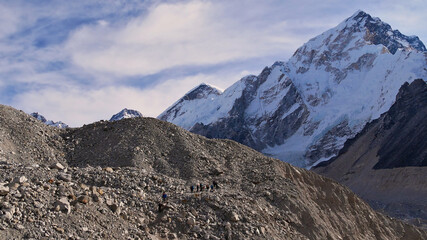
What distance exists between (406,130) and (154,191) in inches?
4391

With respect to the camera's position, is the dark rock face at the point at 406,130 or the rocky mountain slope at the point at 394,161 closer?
the rocky mountain slope at the point at 394,161

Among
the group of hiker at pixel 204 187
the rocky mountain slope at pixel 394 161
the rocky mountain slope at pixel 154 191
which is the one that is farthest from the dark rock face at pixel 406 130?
the group of hiker at pixel 204 187

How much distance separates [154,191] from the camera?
74.3 ft

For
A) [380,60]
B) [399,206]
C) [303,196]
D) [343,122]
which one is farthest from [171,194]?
[380,60]

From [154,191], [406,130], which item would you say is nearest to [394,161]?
[406,130]

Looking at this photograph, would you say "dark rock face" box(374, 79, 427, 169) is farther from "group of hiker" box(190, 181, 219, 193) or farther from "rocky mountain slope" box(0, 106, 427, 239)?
"group of hiker" box(190, 181, 219, 193)

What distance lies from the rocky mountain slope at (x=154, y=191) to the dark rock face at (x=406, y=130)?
2994 inches

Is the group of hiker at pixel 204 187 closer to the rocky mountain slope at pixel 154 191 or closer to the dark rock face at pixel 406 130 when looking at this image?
the rocky mountain slope at pixel 154 191

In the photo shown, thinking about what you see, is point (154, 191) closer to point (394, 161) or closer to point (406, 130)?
point (394, 161)

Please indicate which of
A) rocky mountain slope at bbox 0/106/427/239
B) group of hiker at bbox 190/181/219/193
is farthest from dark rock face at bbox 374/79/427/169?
group of hiker at bbox 190/181/219/193

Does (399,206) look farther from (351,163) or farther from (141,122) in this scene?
(141,122)

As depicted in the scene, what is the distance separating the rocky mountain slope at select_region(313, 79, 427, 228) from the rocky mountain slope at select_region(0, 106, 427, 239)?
170 ft

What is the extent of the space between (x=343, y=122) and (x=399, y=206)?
78441 millimetres

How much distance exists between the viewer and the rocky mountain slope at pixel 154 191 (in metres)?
16.9
